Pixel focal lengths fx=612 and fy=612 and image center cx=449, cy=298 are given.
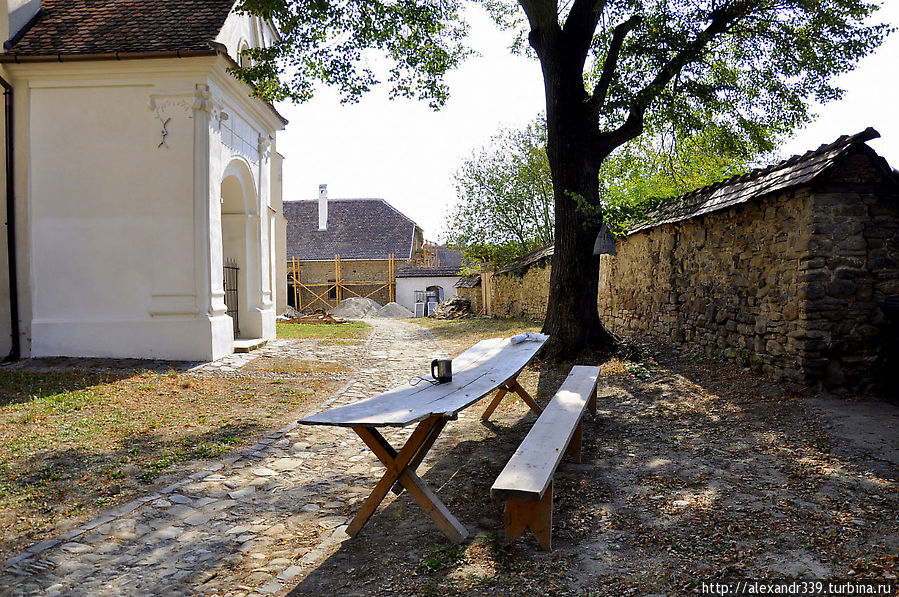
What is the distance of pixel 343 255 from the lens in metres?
36.3

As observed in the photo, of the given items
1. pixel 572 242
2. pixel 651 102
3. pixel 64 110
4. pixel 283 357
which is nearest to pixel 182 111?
pixel 64 110

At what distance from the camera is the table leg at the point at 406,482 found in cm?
342

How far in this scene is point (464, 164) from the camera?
1059 inches

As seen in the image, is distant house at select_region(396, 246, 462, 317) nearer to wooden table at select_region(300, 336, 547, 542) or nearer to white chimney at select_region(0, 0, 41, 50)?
white chimney at select_region(0, 0, 41, 50)

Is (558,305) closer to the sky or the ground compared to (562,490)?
closer to the sky

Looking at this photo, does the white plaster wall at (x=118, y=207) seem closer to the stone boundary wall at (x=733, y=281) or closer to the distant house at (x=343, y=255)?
the stone boundary wall at (x=733, y=281)

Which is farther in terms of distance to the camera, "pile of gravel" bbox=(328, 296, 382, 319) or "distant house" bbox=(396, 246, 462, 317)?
"distant house" bbox=(396, 246, 462, 317)

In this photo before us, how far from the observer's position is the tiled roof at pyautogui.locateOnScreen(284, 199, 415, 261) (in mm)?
Result: 36625

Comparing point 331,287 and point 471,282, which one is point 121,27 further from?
point 331,287

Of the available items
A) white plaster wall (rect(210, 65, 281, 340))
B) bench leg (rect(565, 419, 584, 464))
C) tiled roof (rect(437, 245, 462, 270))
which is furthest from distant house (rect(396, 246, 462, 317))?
bench leg (rect(565, 419, 584, 464))

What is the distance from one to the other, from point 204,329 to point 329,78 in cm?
467

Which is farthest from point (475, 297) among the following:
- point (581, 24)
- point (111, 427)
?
point (111, 427)

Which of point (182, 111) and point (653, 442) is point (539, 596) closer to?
point (653, 442)

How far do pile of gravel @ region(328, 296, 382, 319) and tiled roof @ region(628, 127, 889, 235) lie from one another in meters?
22.8
